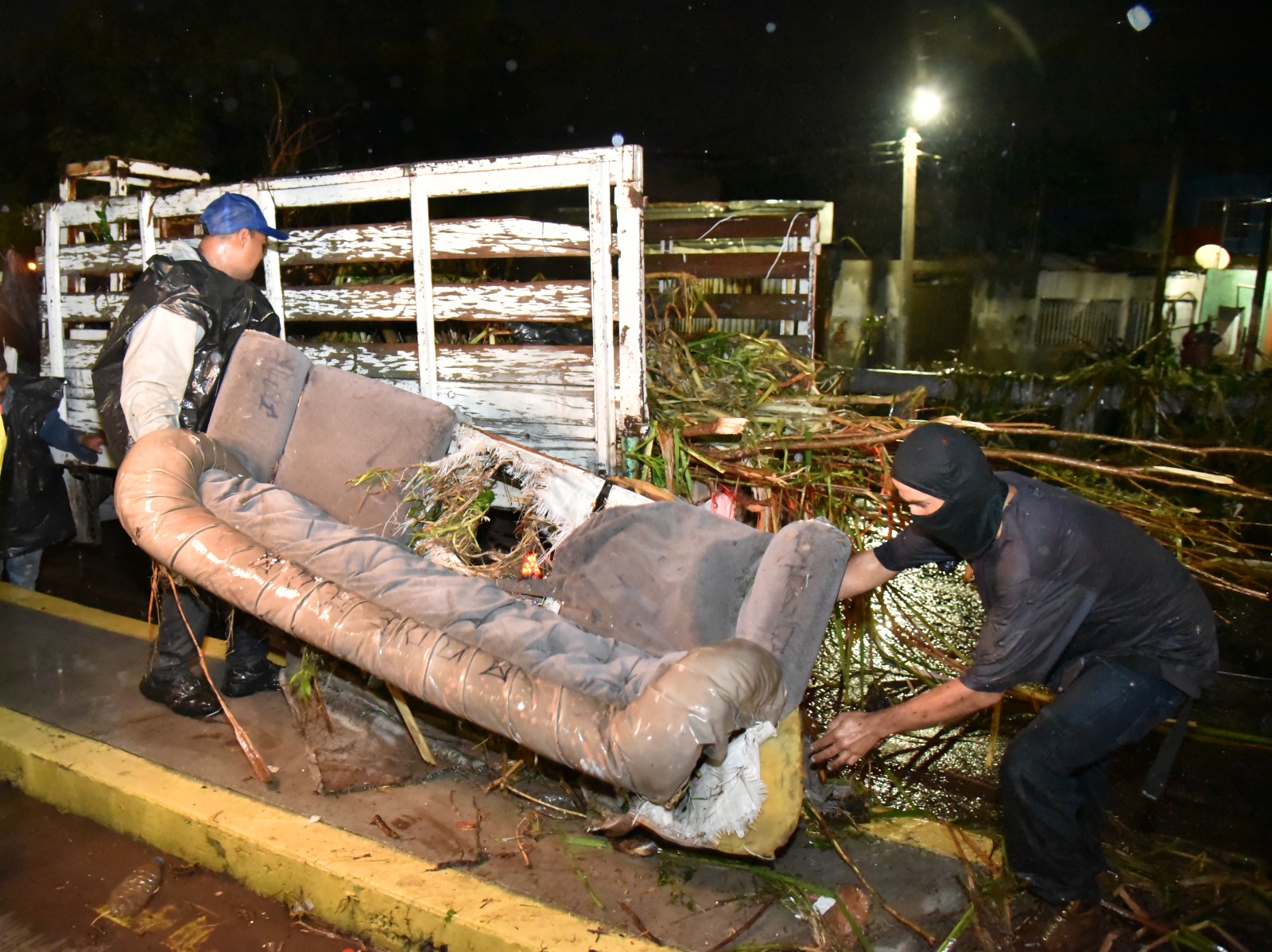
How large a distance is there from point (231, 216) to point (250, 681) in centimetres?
235

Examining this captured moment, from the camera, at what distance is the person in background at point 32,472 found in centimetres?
580

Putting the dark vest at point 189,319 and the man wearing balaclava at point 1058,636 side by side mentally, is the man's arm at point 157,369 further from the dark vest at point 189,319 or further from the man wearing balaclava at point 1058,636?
the man wearing balaclava at point 1058,636

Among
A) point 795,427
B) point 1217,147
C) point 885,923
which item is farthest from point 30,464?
point 1217,147

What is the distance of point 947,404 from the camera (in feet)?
27.5

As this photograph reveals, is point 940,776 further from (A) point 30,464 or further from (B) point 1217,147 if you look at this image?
(B) point 1217,147

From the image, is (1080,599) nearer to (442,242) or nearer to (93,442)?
(442,242)

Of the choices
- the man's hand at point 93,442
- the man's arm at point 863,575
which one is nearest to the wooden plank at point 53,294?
the man's hand at point 93,442

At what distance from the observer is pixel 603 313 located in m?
4.12

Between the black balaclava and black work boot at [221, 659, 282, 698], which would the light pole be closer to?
the black balaclava

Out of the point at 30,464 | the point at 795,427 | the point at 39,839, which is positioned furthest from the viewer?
the point at 30,464

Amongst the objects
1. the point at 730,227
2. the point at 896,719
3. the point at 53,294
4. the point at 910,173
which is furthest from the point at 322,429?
the point at 910,173

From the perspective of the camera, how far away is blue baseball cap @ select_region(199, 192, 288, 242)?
411 centimetres

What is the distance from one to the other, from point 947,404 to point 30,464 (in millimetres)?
7789

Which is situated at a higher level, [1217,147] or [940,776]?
[1217,147]
